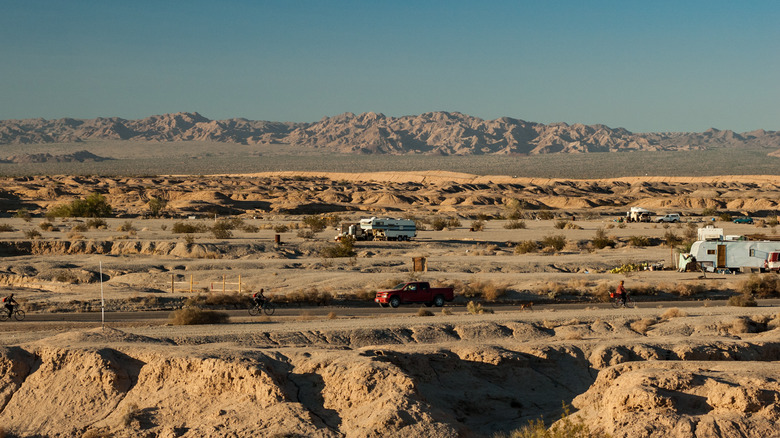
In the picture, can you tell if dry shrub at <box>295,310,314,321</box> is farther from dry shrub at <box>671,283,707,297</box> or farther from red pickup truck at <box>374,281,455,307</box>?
dry shrub at <box>671,283,707,297</box>

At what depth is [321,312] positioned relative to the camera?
1265 inches

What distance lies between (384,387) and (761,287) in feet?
90.3

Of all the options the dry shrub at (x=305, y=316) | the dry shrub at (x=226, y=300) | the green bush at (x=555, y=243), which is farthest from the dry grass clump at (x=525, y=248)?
the dry shrub at (x=305, y=316)

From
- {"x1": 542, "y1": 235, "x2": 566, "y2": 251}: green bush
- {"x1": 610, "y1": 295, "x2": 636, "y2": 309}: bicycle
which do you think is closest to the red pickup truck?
{"x1": 610, "y1": 295, "x2": 636, "y2": 309}: bicycle

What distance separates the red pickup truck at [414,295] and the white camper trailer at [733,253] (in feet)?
54.4

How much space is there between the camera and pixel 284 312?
32.2m

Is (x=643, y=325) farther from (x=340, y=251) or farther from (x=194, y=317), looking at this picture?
(x=340, y=251)

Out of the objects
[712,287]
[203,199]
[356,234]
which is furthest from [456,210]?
[712,287]

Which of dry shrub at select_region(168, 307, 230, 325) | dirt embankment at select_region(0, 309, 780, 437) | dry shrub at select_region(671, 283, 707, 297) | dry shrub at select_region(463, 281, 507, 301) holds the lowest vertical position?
dry shrub at select_region(671, 283, 707, 297)

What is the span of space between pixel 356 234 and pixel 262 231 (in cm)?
1451

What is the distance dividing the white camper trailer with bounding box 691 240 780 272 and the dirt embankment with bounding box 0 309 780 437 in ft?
76.3

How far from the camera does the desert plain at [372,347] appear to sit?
599 inches

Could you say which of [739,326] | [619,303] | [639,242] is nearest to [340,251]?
[619,303]

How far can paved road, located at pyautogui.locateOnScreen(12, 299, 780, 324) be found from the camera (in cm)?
3017
